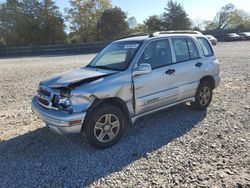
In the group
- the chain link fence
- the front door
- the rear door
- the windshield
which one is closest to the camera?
the front door

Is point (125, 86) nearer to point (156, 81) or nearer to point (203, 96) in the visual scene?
point (156, 81)

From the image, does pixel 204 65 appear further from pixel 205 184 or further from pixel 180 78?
pixel 205 184

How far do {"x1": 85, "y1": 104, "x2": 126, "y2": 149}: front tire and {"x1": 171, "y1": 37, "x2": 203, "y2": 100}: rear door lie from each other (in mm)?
1634

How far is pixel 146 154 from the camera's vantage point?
3791mm

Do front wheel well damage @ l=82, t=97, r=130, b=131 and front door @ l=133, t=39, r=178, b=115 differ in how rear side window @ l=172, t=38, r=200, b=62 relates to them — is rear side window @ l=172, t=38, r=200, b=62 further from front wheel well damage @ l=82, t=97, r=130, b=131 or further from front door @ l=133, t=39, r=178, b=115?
front wheel well damage @ l=82, t=97, r=130, b=131

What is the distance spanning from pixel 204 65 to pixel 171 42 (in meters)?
1.10

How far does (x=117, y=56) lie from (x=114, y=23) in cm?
Result: 3868

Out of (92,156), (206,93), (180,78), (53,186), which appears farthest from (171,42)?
(53,186)

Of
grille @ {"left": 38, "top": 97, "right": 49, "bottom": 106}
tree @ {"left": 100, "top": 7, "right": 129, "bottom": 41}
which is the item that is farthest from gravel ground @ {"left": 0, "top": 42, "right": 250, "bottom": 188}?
tree @ {"left": 100, "top": 7, "right": 129, "bottom": 41}

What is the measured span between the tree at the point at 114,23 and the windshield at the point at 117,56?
1485 inches

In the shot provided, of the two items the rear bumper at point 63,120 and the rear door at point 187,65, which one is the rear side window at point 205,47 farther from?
the rear bumper at point 63,120

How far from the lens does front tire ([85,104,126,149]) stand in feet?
12.4

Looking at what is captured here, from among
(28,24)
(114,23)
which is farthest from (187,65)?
(28,24)

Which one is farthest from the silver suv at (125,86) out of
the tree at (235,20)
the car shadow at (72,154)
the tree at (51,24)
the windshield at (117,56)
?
the tree at (235,20)
